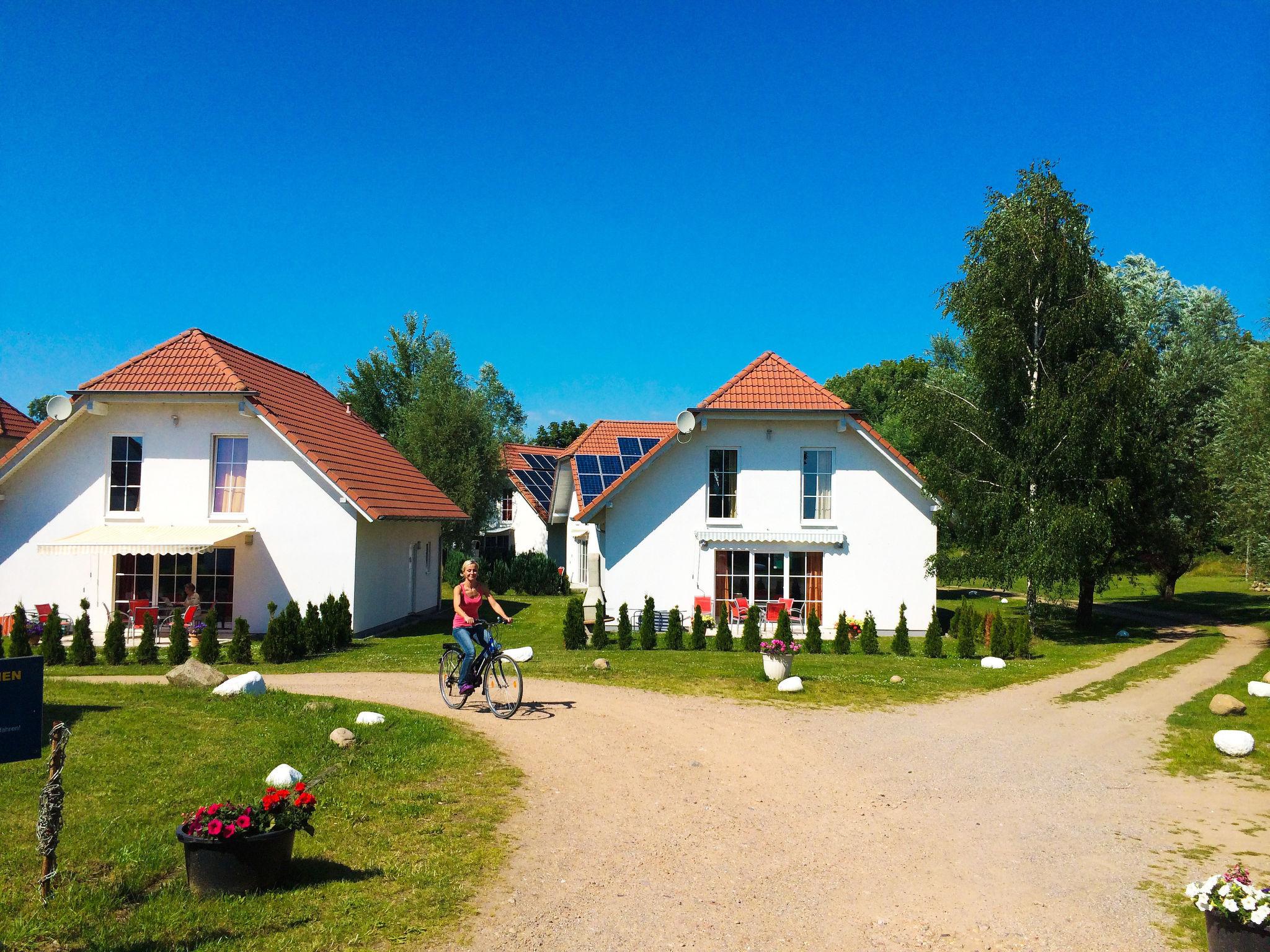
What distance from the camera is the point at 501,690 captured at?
1220 cm

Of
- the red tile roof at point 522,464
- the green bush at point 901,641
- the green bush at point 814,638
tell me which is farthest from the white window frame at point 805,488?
the red tile roof at point 522,464

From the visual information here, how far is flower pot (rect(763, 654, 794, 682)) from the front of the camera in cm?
1466

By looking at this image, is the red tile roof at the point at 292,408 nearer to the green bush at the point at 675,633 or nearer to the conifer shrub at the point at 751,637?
the green bush at the point at 675,633

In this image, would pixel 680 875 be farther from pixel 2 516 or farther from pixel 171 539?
pixel 2 516

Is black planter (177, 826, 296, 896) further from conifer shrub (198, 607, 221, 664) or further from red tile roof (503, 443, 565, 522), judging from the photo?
red tile roof (503, 443, 565, 522)

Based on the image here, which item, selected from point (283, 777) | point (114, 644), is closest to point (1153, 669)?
point (283, 777)

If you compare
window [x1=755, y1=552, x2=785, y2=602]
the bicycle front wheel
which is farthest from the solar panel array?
the bicycle front wheel

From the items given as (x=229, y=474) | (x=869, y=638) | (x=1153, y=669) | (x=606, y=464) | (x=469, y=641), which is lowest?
(x=1153, y=669)

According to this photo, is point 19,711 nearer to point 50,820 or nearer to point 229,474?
point 50,820

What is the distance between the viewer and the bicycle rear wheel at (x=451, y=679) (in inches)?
471

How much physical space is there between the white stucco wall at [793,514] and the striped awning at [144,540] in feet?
30.8

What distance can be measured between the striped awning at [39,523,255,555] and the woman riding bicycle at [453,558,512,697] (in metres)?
10.6

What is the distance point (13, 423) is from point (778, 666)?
82.7ft

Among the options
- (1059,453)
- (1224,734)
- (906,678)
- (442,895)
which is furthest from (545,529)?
(442,895)
